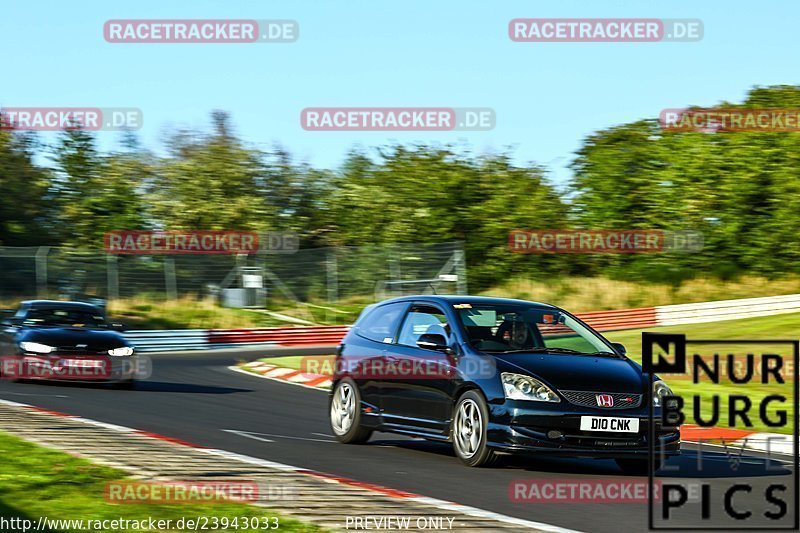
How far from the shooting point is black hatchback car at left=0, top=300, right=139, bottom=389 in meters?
18.6

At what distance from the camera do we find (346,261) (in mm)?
41562

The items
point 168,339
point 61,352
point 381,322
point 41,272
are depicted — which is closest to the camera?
point 381,322

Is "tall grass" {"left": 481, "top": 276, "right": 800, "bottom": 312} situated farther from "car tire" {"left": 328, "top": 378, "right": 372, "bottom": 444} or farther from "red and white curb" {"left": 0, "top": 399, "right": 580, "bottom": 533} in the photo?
"red and white curb" {"left": 0, "top": 399, "right": 580, "bottom": 533}

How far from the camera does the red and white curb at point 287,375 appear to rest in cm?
2242

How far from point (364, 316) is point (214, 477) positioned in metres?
4.82

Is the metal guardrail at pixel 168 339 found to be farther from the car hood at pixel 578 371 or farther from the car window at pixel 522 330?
the car hood at pixel 578 371

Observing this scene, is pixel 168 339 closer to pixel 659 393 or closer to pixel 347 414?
pixel 347 414

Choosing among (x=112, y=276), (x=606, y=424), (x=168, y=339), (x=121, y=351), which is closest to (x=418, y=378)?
(x=606, y=424)

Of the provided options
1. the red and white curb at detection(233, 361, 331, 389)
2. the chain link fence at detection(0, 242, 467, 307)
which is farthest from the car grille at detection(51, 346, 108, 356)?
the chain link fence at detection(0, 242, 467, 307)

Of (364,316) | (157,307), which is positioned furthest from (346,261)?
(364,316)

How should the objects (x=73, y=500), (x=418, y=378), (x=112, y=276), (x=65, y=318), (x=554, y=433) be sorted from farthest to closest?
(x=112, y=276) → (x=65, y=318) → (x=418, y=378) → (x=554, y=433) → (x=73, y=500)

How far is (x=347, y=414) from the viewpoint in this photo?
42.1 feet

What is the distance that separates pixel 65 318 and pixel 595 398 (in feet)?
37.8

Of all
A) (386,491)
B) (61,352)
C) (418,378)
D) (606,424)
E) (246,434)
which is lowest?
(246,434)
